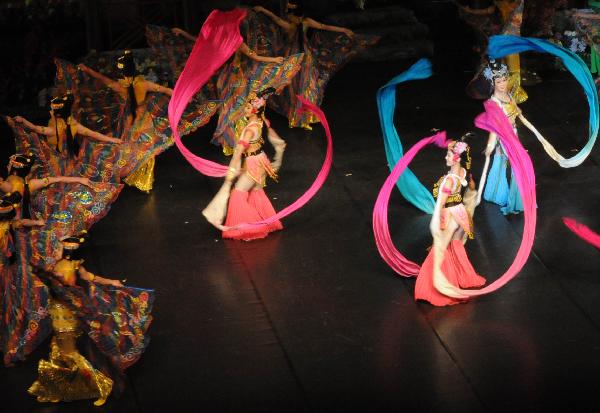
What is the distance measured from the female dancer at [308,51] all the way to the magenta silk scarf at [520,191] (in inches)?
111

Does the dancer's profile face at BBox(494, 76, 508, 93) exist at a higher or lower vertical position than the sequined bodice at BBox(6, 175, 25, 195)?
higher

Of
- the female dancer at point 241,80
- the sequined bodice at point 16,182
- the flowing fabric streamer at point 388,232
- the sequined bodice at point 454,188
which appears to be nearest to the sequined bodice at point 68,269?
the sequined bodice at point 16,182

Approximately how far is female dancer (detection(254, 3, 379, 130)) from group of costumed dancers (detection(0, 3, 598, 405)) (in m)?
0.01

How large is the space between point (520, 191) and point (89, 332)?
348 cm

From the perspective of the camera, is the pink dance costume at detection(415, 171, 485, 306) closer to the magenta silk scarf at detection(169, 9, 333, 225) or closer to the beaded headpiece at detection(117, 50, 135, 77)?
the magenta silk scarf at detection(169, 9, 333, 225)

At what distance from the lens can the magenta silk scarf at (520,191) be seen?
34.4ft

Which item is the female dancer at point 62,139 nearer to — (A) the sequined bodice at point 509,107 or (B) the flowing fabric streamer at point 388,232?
(B) the flowing fabric streamer at point 388,232

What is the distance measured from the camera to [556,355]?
1018 centimetres

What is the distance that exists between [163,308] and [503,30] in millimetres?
4588

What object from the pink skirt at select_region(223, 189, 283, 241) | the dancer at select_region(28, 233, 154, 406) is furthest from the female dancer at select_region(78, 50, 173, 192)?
the dancer at select_region(28, 233, 154, 406)

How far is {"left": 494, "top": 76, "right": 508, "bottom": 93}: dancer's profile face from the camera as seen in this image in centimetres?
1183

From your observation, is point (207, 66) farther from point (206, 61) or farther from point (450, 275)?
point (450, 275)

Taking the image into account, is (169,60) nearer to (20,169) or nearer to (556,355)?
(20,169)

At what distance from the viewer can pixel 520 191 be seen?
35.1ft
